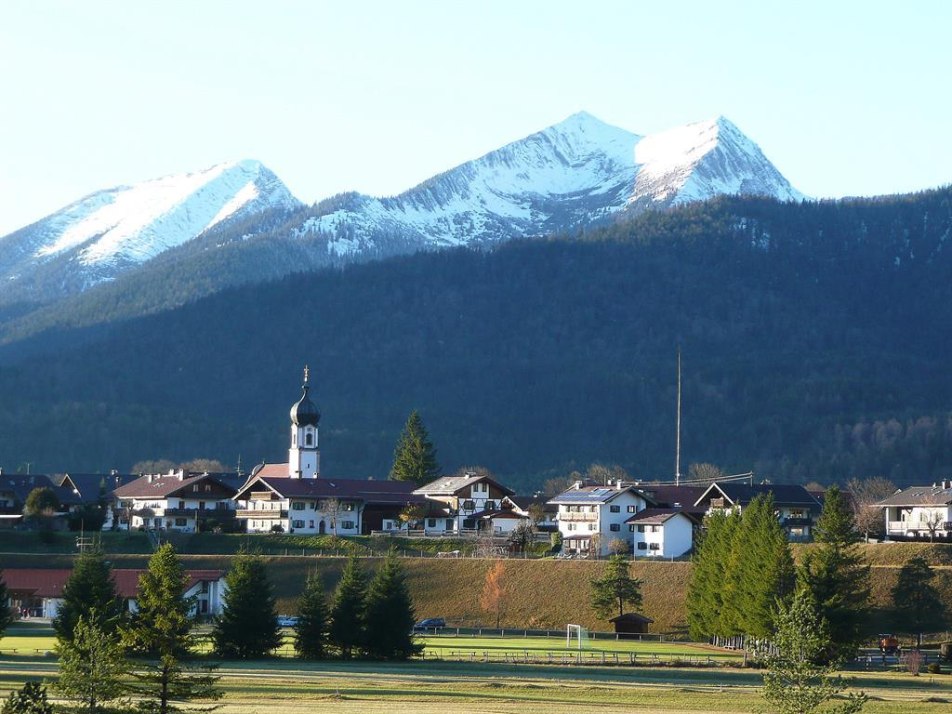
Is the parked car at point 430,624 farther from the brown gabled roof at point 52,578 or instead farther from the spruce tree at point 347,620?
the spruce tree at point 347,620

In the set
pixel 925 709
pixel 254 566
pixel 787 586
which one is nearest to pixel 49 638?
pixel 254 566

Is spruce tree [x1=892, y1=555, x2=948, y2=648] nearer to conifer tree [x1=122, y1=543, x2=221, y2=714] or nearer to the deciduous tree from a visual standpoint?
the deciduous tree

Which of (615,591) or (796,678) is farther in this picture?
(615,591)

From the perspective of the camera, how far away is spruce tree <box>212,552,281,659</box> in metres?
82.6

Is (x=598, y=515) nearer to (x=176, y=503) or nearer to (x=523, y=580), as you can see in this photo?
(x=523, y=580)

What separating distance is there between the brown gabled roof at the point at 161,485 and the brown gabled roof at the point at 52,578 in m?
26.9

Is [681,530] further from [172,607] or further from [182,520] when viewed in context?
[172,607]

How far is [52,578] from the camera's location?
102750 mm

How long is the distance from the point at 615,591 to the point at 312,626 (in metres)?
19.8

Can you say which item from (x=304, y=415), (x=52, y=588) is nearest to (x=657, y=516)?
(x=304, y=415)

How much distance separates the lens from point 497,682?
69562 millimetres

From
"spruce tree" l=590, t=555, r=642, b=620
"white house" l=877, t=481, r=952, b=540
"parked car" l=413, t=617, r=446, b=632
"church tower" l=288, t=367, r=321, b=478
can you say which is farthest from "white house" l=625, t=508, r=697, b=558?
"church tower" l=288, t=367, r=321, b=478

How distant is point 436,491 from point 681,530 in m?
24.1

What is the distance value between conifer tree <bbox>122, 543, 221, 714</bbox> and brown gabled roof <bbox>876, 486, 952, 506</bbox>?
68.4 metres
